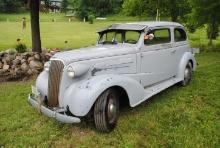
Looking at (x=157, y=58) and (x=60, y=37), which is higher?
(x=60, y=37)

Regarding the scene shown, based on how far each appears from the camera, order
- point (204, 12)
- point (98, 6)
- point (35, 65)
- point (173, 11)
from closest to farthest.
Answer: point (35, 65) < point (204, 12) < point (173, 11) < point (98, 6)

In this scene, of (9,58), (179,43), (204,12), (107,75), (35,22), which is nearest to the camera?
(107,75)

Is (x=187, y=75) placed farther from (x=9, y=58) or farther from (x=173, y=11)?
(x=173, y=11)

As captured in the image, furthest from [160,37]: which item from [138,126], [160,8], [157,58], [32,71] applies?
[160,8]

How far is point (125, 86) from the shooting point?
5.90 m

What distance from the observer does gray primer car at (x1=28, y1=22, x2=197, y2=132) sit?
214 inches

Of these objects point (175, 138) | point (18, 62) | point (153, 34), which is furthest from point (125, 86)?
point (18, 62)

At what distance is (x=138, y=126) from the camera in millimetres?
5934

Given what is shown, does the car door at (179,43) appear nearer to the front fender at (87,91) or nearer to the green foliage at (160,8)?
→ the front fender at (87,91)

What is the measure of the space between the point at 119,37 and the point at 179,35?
206 centimetres

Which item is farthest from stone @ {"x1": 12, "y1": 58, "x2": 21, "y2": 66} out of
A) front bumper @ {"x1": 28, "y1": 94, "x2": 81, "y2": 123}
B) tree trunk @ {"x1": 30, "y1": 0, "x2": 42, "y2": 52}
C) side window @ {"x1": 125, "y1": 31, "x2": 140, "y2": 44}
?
front bumper @ {"x1": 28, "y1": 94, "x2": 81, "y2": 123}

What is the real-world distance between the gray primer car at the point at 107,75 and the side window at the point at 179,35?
1.27ft

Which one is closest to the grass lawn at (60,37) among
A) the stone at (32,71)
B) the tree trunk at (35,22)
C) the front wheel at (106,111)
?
the tree trunk at (35,22)

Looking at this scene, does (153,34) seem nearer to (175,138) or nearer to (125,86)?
(125,86)
